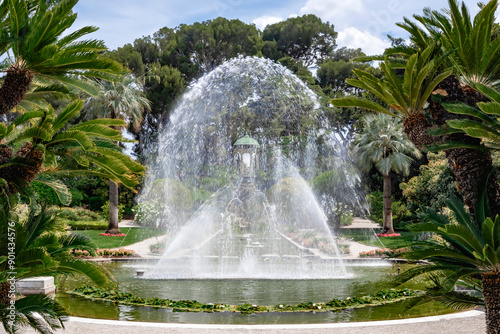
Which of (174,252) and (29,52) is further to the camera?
(174,252)

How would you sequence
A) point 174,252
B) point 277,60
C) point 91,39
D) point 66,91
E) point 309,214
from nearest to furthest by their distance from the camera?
point 91,39, point 66,91, point 174,252, point 309,214, point 277,60

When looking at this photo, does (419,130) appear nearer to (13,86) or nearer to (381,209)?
(13,86)

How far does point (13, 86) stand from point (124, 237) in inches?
712

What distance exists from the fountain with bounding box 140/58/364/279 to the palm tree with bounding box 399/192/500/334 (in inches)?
805

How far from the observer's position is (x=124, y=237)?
77.6 ft

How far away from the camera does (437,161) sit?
2330 cm

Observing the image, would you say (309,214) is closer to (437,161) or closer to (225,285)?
(437,161)

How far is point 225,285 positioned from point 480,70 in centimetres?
792

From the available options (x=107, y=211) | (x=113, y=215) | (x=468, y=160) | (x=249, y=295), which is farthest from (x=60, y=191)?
(x=107, y=211)

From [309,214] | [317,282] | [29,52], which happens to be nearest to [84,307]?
[29,52]

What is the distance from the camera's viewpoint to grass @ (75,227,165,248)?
21.3m

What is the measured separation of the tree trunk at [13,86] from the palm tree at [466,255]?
5.80 metres

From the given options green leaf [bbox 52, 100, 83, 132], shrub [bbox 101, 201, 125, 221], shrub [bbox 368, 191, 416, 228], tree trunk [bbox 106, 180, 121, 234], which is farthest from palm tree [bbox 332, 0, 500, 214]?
shrub [bbox 101, 201, 125, 221]

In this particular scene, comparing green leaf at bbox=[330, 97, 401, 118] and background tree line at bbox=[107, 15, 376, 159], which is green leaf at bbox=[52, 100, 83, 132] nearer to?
green leaf at bbox=[330, 97, 401, 118]
